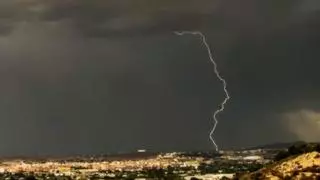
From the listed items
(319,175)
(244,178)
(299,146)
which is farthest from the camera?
(299,146)

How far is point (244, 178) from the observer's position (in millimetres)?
88750

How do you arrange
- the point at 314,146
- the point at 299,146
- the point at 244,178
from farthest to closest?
the point at 299,146
the point at 314,146
the point at 244,178

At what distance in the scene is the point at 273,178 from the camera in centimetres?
8212

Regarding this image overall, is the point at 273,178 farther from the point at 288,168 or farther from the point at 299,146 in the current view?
the point at 299,146

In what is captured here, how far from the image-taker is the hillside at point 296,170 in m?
79.9

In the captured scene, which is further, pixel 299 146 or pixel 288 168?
pixel 299 146

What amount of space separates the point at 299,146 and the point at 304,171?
3859 cm

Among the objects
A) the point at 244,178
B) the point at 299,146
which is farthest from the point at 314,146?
the point at 244,178

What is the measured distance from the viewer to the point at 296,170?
82.7m

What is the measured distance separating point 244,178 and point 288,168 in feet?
23.0

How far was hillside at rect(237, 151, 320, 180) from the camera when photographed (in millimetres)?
79875

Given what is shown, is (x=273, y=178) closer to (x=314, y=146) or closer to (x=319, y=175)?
(x=319, y=175)

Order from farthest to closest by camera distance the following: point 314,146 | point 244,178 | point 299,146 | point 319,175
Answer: point 299,146 → point 314,146 → point 244,178 → point 319,175

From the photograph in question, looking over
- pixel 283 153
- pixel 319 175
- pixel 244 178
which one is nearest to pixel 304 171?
pixel 319 175
